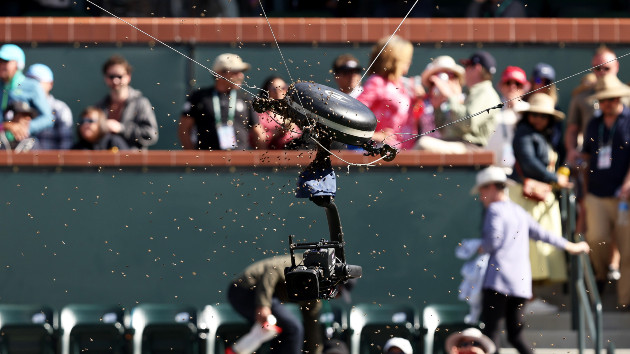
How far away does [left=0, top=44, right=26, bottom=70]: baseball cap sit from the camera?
1122 centimetres

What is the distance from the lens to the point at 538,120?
1073cm

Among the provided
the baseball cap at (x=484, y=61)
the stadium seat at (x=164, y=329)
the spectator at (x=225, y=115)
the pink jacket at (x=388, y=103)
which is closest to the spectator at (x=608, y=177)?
the baseball cap at (x=484, y=61)

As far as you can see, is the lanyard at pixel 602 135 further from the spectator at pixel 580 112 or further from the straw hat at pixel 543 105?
the straw hat at pixel 543 105

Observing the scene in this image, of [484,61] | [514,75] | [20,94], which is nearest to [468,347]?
[514,75]

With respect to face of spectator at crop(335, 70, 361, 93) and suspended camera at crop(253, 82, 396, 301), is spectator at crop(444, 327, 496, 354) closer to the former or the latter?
face of spectator at crop(335, 70, 361, 93)

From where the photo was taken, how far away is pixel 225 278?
11.0 m

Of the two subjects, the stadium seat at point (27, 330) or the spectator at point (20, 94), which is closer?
the stadium seat at point (27, 330)

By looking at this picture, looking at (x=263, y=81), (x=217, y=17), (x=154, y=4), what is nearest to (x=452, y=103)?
(x=263, y=81)

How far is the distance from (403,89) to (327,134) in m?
5.09

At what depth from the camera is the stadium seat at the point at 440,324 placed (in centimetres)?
1051

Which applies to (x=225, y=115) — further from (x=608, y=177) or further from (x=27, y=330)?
(x=608, y=177)

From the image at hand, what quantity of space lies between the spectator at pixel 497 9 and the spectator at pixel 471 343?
382 centimetres

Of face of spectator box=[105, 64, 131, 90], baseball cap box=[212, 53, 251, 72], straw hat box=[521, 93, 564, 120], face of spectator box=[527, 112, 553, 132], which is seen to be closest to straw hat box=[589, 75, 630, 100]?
straw hat box=[521, 93, 564, 120]

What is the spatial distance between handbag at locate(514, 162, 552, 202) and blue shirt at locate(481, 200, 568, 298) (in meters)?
0.57
